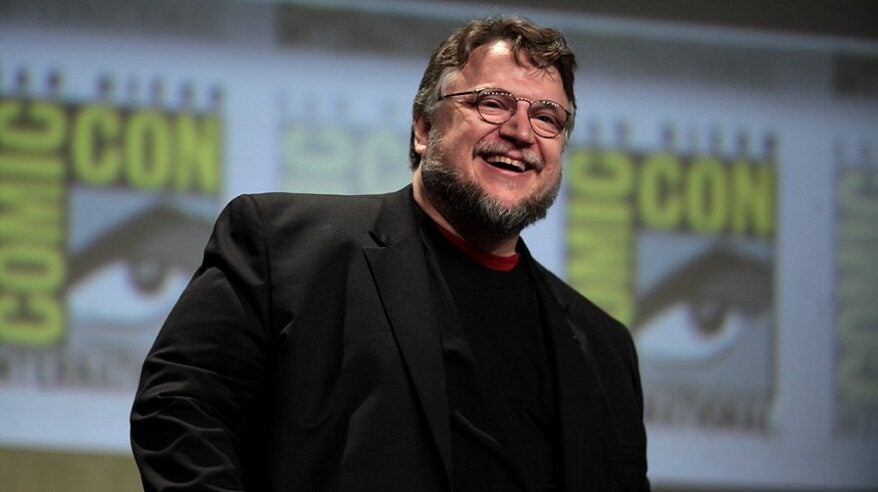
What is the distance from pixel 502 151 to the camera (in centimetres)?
202

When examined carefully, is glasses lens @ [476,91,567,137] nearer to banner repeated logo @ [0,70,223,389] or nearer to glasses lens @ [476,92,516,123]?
glasses lens @ [476,92,516,123]

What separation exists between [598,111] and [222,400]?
2216 mm

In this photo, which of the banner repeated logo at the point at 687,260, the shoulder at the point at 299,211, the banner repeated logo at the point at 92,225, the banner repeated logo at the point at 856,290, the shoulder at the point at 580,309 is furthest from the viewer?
the banner repeated logo at the point at 856,290

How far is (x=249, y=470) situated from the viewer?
179 cm

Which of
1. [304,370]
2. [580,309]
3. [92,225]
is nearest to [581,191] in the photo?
[92,225]

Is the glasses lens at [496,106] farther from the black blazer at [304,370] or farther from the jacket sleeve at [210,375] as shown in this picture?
the jacket sleeve at [210,375]

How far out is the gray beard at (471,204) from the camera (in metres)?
2.01

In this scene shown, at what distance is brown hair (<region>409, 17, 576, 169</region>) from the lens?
6.81 feet

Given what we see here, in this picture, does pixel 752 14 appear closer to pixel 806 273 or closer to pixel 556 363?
pixel 806 273

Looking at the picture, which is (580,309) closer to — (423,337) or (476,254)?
(476,254)

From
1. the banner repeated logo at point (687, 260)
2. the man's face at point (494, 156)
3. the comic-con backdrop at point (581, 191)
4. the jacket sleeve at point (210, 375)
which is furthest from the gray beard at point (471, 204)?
the banner repeated logo at point (687, 260)

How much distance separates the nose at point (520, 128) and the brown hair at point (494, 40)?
0.09 m

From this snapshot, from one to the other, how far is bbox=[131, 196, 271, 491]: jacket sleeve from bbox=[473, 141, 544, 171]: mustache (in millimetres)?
391

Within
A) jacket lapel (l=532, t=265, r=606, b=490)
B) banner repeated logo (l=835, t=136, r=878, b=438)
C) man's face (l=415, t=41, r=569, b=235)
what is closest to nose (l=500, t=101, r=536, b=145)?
man's face (l=415, t=41, r=569, b=235)
